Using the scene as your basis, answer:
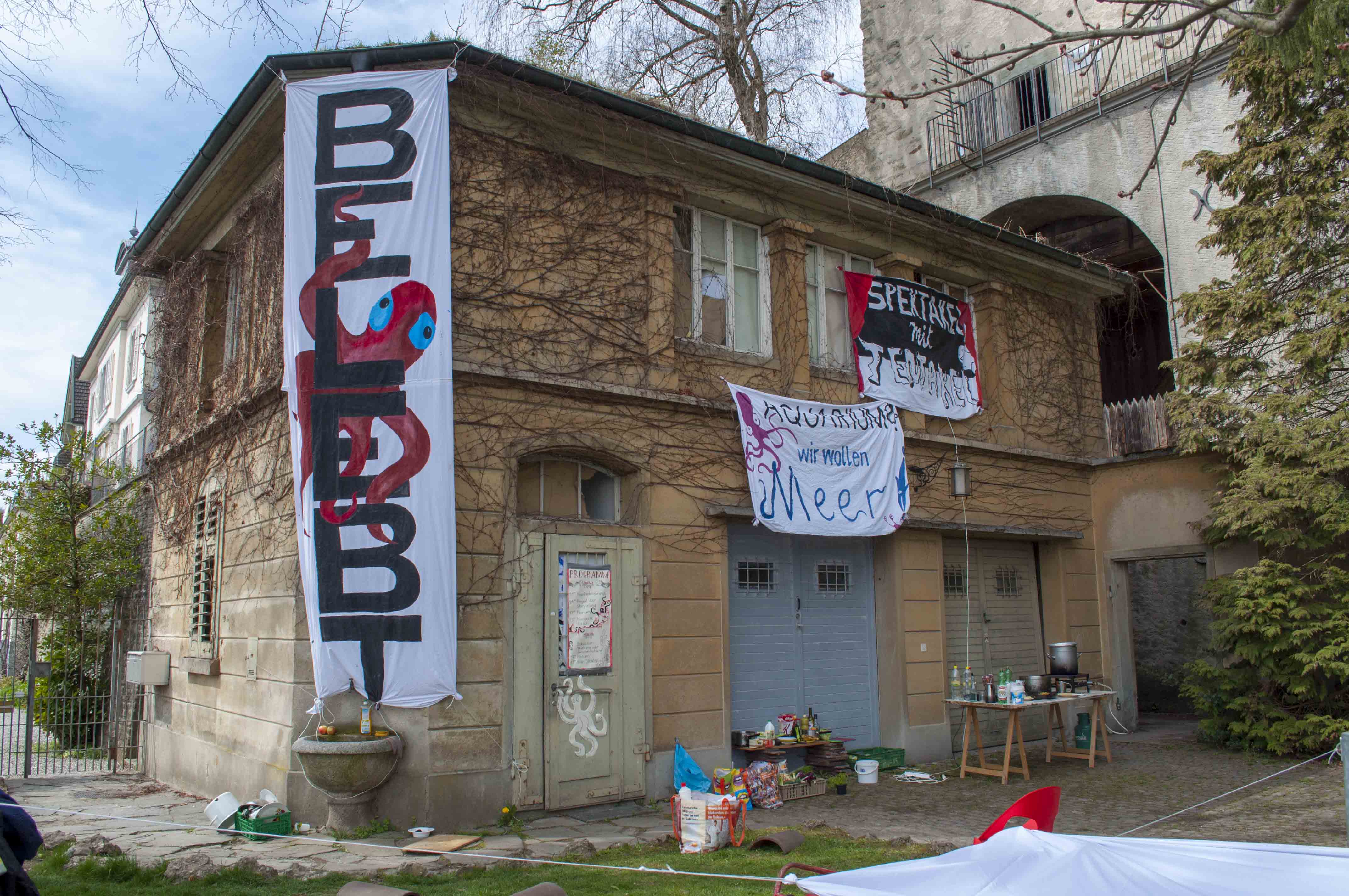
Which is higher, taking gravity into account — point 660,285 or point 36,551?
point 660,285

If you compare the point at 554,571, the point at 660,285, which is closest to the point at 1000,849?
the point at 554,571

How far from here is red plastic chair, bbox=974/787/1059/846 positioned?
449cm

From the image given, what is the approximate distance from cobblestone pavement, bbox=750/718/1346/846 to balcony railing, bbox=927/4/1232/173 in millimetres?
9996

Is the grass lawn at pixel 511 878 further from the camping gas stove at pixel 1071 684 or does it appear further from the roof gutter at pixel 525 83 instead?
the roof gutter at pixel 525 83

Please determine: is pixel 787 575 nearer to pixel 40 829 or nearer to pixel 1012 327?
pixel 1012 327

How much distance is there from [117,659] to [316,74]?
339 inches

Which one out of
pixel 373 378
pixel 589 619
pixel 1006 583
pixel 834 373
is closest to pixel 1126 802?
pixel 1006 583

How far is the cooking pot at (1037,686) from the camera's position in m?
10.2

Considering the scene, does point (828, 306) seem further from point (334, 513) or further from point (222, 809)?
point (222, 809)

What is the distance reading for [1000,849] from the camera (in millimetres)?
3566

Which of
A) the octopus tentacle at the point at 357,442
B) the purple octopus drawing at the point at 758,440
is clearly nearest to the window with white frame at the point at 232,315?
the octopus tentacle at the point at 357,442

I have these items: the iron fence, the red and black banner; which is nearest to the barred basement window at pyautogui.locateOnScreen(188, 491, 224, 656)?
the iron fence

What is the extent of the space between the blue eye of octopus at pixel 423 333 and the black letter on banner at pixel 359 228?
1.29ft

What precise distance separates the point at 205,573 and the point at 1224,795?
33.5 ft
